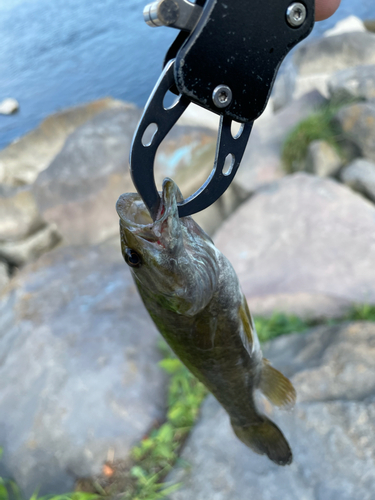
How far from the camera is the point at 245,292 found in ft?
12.4

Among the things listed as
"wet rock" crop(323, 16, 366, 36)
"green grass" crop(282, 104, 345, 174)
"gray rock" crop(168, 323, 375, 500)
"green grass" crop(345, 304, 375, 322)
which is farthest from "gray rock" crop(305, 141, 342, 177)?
"wet rock" crop(323, 16, 366, 36)

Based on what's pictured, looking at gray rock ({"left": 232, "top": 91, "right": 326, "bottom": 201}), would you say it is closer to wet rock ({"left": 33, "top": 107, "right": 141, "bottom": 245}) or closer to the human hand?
wet rock ({"left": 33, "top": 107, "right": 141, "bottom": 245})

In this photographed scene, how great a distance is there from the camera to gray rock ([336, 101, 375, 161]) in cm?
477

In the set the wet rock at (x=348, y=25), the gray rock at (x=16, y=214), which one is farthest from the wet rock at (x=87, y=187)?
the wet rock at (x=348, y=25)

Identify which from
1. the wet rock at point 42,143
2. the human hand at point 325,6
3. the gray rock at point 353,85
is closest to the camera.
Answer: the human hand at point 325,6

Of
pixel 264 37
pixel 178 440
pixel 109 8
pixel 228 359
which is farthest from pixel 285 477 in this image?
pixel 109 8

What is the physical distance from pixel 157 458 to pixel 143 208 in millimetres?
2469

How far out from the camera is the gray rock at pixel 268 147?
5.18 metres

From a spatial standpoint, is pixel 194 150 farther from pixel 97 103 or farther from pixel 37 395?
pixel 97 103

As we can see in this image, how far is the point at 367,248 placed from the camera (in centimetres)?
375

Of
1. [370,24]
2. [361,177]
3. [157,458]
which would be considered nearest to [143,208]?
[157,458]

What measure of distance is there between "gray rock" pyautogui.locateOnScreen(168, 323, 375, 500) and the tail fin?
0.66 metres

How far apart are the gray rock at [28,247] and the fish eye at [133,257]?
19.1 feet

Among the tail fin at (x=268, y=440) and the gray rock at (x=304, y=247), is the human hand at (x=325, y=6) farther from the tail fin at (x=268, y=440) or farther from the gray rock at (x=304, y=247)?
the gray rock at (x=304, y=247)
